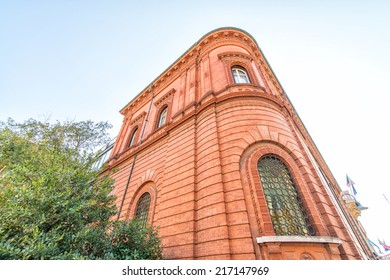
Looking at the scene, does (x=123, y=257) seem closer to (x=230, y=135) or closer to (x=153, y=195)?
(x=153, y=195)

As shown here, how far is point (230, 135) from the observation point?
22.5 feet

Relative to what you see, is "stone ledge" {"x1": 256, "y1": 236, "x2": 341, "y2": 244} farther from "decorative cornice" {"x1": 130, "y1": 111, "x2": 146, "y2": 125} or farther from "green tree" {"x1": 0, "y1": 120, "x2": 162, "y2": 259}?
"decorative cornice" {"x1": 130, "y1": 111, "x2": 146, "y2": 125}

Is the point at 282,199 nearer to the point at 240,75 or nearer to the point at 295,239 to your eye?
the point at 295,239

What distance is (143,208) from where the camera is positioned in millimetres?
8906

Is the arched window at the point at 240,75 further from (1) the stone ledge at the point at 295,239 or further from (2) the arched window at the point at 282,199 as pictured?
(1) the stone ledge at the point at 295,239

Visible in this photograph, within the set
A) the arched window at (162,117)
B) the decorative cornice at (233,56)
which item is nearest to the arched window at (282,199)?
the decorative cornice at (233,56)

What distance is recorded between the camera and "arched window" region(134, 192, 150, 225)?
8558 mm

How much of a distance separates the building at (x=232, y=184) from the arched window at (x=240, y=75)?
0.20 feet

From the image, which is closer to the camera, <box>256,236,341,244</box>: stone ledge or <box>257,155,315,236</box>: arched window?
<box>256,236,341,244</box>: stone ledge

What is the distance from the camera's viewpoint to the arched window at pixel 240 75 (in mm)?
10078

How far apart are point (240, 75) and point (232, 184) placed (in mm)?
7165

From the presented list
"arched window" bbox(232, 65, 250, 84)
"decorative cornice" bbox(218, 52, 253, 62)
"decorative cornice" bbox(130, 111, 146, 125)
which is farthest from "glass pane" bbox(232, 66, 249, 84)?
"decorative cornice" bbox(130, 111, 146, 125)

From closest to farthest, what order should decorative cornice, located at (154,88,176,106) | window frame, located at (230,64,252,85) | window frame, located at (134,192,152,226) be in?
window frame, located at (134,192,152,226), window frame, located at (230,64,252,85), decorative cornice, located at (154,88,176,106)

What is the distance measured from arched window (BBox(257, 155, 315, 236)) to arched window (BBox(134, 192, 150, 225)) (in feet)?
18.5
